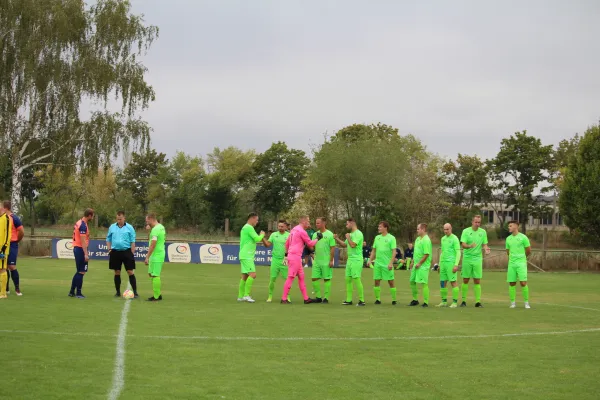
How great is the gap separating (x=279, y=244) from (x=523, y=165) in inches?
2611

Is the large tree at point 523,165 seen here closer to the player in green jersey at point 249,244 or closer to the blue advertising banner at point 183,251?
the blue advertising banner at point 183,251

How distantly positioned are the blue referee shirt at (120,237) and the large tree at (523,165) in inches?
2706

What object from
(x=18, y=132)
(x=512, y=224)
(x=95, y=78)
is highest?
(x=95, y=78)

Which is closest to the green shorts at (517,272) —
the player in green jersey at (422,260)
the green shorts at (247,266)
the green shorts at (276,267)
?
the player in green jersey at (422,260)

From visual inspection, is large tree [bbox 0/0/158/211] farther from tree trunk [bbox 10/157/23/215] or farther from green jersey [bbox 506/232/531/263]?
green jersey [bbox 506/232/531/263]

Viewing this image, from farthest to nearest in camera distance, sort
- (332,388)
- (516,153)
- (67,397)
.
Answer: (516,153)
(332,388)
(67,397)

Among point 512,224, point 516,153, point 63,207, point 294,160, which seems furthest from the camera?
point 294,160

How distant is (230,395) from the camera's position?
25.4 feet

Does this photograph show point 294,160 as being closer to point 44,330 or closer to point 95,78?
point 95,78

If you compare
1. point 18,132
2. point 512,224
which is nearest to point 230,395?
point 512,224

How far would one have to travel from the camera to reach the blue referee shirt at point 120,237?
1809 centimetres

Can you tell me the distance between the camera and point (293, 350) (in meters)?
10.9

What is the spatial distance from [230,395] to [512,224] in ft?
39.4

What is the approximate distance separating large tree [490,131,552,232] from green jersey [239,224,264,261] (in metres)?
67.6
